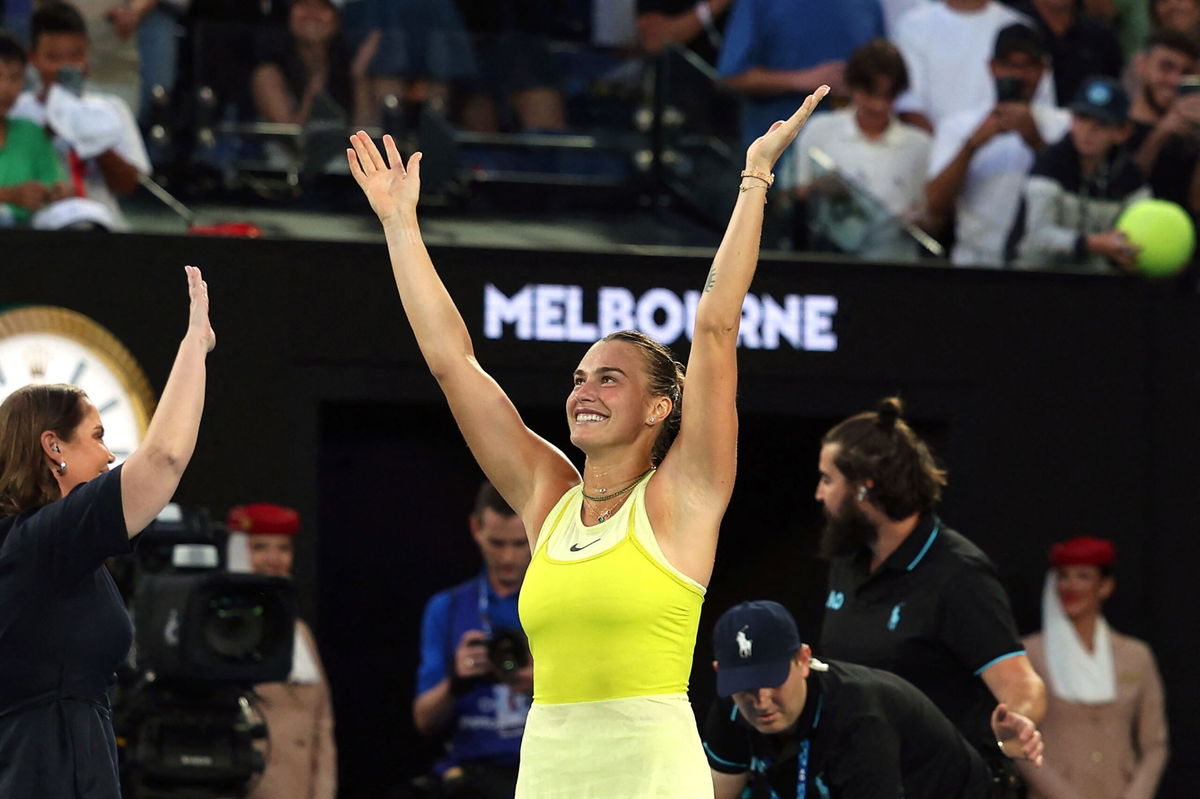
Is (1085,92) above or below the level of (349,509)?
above

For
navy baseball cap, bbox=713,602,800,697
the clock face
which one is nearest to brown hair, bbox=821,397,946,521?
navy baseball cap, bbox=713,602,800,697

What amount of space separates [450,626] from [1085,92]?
3137 millimetres

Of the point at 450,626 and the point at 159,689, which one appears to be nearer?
the point at 159,689

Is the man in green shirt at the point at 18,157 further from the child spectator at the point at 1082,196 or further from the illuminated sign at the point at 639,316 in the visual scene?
the child spectator at the point at 1082,196

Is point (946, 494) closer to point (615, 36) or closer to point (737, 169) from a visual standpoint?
point (737, 169)

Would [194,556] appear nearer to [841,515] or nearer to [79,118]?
[841,515]

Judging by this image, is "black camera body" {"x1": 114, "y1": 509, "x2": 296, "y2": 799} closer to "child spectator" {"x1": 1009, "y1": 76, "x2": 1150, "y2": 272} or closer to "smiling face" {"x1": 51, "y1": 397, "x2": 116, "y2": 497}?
"smiling face" {"x1": 51, "y1": 397, "x2": 116, "y2": 497}

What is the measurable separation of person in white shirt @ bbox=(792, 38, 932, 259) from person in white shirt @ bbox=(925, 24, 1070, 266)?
0.08 metres

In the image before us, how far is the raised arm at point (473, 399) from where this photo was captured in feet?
12.0

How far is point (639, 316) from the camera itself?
23.7 feet

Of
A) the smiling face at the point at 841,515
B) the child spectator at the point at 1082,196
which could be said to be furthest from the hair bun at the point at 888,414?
the child spectator at the point at 1082,196

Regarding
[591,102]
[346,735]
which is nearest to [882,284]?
[591,102]

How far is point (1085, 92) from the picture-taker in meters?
7.62

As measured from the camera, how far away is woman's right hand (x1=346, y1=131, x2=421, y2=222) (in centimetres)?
378
